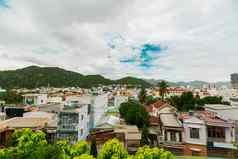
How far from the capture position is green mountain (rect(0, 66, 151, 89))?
366ft

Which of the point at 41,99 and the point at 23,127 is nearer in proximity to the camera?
the point at 23,127

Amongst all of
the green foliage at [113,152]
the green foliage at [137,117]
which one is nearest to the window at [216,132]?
the green foliage at [137,117]

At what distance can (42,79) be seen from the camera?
428ft

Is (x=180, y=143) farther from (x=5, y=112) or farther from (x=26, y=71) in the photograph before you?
(x=26, y=71)

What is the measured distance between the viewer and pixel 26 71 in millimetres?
142750

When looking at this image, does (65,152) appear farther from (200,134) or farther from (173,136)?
(200,134)

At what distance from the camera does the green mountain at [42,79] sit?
111688 mm

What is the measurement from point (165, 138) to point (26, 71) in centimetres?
14082

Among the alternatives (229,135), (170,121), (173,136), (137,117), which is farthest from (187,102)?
(229,135)

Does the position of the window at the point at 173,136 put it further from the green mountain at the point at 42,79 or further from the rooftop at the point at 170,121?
the green mountain at the point at 42,79

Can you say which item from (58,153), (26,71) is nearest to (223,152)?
(58,153)

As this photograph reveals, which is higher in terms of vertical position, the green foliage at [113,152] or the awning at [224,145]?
the green foliage at [113,152]

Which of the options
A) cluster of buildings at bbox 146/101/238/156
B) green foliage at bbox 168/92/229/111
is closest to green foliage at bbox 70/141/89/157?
cluster of buildings at bbox 146/101/238/156

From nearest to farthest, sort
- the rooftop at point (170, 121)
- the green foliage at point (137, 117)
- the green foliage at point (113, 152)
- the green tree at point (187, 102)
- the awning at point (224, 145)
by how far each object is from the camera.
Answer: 1. the green foliage at point (113, 152)
2. the awning at point (224, 145)
3. the rooftop at point (170, 121)
4. the green foliage at point (137, 117)
5. the green tree at point (187, 102)
